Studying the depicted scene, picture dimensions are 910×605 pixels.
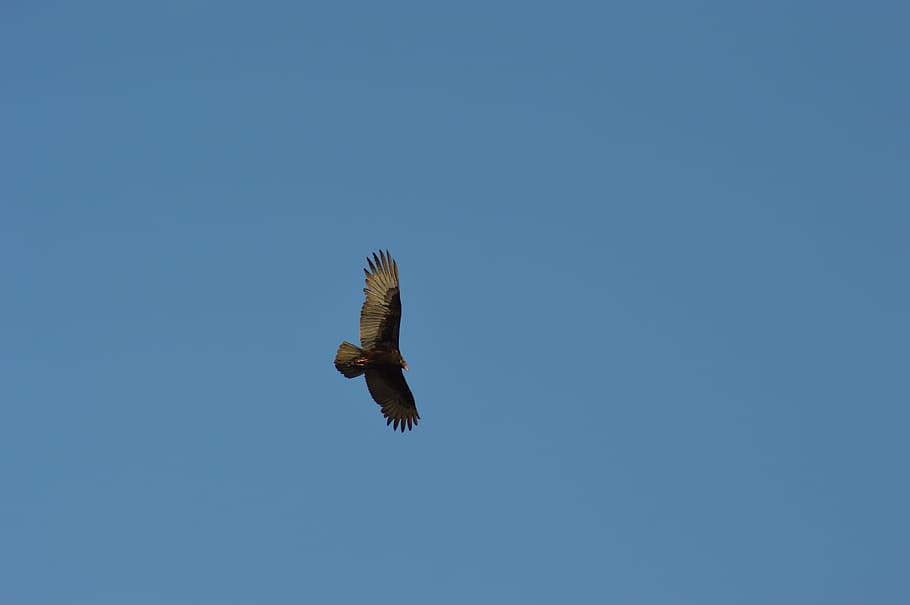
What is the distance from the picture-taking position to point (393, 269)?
135 feet

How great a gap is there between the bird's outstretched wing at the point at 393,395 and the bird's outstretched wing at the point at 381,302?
1.47m

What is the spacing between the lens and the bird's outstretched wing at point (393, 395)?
140ft

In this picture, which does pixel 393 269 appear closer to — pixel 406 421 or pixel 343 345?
pixel 343 345

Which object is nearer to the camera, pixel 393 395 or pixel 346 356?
pixel 346 356

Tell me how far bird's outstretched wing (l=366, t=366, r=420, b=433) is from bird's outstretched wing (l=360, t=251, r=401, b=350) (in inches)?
58.0

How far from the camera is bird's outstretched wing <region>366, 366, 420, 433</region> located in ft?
140

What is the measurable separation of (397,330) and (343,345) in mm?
1516

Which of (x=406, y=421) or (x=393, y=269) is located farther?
(x=406, y=421)

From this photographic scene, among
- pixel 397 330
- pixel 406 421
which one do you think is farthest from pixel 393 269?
pixel 406 421

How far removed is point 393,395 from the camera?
43656 millimetres

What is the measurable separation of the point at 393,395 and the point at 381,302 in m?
3.65

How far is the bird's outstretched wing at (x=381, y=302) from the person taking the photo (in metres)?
41.2

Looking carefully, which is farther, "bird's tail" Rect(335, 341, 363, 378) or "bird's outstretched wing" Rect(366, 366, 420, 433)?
"bird's outstretched wing" Rect(366, 366, 420, 433)

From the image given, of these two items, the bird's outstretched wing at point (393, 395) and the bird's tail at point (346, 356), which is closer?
the bird's tail at point (346, 356)
